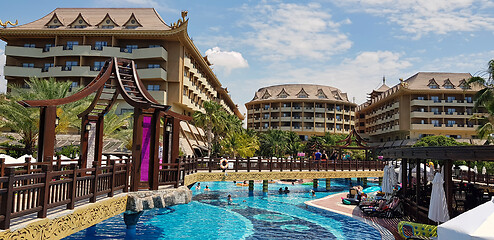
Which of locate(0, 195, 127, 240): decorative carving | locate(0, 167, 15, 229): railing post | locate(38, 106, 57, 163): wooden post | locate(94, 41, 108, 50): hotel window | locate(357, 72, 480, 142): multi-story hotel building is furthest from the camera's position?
locate(357, 72, 480, 142): multi-story hotel building

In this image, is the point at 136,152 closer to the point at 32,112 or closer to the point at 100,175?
the point at 100,175

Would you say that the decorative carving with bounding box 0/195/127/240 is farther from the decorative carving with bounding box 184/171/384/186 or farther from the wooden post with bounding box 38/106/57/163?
the decorative carving with bounding box 184/171/384/186

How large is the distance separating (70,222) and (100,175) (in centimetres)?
186

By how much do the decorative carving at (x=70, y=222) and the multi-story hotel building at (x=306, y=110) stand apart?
7326 centimetres

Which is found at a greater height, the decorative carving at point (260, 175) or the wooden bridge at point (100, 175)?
the wooden bridge at point (100, 175)

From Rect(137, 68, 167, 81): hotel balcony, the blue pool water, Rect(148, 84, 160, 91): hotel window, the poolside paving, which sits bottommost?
the blue pool water

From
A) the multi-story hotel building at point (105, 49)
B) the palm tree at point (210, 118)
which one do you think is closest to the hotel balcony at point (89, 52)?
the multi-story hotel building at point (105, 49)

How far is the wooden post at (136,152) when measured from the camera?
13.0 m

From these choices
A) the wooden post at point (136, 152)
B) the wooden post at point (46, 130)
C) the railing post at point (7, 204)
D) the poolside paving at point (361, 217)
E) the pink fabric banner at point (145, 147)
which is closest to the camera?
the railing post at point (7, 204)

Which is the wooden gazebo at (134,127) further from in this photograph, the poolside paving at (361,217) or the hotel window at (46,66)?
the hotel window at (46,66)

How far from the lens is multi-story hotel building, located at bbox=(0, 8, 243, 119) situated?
40844mm

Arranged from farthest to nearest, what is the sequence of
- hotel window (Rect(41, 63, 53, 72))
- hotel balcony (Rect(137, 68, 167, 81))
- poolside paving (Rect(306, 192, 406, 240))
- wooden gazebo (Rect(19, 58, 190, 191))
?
hotel window (Rect(41, 63, 53, 72)), hotel balcony (Rect(137, 68, 167, 81)), poolside paving (Rect(306, 192, 406, 240)), wooden gazebo (Rect(19, 58, 190, 191))

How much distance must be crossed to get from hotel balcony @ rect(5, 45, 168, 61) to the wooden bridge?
18.7 meters

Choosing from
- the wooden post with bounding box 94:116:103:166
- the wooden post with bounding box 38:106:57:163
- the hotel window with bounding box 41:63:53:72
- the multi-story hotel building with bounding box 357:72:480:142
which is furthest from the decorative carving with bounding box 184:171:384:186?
the multi-story hotel building with bounding box 357:72:480:142
